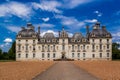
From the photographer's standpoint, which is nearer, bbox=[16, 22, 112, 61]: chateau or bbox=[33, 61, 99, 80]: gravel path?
bbox=[33, 61, 99, 80]: gravel path

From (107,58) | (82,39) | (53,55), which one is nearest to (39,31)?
(53,55)

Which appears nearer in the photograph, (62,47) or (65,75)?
(65,75)

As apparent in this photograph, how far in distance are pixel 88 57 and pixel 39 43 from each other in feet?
59.4

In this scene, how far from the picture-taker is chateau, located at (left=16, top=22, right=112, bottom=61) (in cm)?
7550

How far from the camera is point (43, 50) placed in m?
75.9

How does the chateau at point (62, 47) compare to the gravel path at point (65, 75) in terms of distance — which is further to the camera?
the chateau at point (62, 47)

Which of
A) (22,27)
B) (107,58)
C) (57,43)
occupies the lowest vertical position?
(107,58)

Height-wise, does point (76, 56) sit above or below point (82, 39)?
below

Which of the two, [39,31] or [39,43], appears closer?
[39,43]

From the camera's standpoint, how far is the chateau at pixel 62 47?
248 feet

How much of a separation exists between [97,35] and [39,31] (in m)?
22.5

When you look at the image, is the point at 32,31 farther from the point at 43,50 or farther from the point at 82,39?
the point at 82,39

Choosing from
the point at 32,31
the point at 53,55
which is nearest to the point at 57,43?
the point at 53,55

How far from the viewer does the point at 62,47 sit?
249 ft
